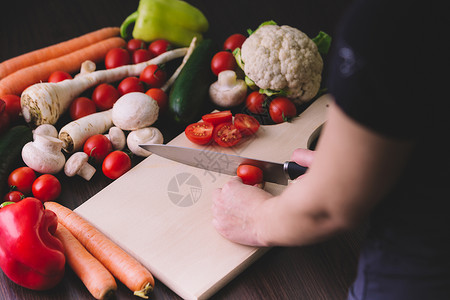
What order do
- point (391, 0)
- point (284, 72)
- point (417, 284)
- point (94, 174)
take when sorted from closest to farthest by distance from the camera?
1. point (391, 0)
2. point (417, 284)
3. point (94, 174)
4. point (284, 72)

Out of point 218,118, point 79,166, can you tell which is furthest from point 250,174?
point 79,166

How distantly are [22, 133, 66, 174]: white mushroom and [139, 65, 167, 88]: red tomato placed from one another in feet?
1.63

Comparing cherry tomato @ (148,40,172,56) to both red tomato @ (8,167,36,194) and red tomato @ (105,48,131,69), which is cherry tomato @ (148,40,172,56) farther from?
red tomato @ (8,167,36,194)

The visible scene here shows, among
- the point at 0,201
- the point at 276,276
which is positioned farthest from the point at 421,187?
the point at 0,201

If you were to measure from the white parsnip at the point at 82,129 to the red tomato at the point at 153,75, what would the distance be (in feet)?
0.79

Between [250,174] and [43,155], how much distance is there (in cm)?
66

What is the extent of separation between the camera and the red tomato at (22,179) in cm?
131

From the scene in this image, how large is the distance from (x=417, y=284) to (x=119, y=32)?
1858 mm

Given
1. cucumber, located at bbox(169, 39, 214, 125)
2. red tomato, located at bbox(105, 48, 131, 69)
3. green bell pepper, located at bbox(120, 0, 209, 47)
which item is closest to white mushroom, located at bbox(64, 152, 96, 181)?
cucumber, located at bbox(169, 39, 214, 125)

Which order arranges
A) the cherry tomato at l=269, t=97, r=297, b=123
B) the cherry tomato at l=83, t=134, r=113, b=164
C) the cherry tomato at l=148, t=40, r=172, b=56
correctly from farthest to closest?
Result: 1. the cherry tomato at l=148, t=40, r=172, b=56
2. the cherry tomato at l=269, t=97, r=297, b=123
3. the cherry tomato at l=83, t=134, r=113, b=164

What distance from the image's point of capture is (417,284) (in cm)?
71

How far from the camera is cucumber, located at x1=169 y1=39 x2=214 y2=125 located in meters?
1.56

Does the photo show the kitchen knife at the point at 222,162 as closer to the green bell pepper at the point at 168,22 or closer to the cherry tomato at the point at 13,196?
the cherry tomato at the point at 13,196

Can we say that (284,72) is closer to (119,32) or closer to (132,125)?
(132,125)
